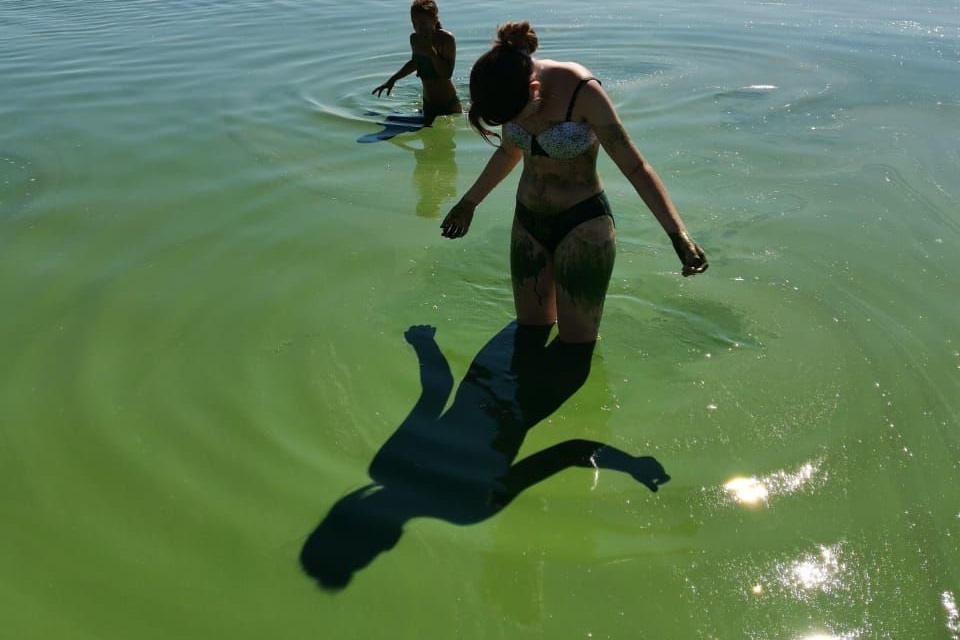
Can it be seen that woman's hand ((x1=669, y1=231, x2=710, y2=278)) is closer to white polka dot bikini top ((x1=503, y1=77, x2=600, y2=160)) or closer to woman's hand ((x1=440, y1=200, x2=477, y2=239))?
white polka dot bikini top ((x1=503, y1=77, x2=600, y2=160))

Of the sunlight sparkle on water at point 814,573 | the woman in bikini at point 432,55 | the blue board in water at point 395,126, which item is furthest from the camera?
the woman in bikini at point 432,55

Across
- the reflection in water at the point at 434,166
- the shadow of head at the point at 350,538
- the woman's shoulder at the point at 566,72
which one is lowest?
the shadow of head at the point at 350,538

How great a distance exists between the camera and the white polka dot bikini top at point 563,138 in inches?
144

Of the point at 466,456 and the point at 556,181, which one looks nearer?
the point at 466,456

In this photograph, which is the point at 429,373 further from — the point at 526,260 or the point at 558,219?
the point at 558,219

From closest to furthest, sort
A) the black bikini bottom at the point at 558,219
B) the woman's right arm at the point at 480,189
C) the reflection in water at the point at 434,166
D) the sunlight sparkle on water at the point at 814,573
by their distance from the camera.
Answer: the sunlight sparkle on water at the point at 814,573, the black bikini bottom at the point at 558,219, the woman's right arm at the point at 480,189, the reflection in water at the point at 434,166

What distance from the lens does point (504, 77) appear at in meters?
3.33

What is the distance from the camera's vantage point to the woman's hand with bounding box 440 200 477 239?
414cm

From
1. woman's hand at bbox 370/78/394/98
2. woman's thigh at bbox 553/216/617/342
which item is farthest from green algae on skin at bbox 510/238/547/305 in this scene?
woman's hand at bbox 370/78/394/98

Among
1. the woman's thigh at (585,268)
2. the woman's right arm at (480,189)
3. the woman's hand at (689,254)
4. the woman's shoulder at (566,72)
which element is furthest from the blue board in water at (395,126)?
the woman's hand at (689,254)

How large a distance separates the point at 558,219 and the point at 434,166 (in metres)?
3.43

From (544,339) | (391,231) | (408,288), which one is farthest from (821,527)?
(391,231)

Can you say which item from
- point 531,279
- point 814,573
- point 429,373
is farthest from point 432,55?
point 814,573

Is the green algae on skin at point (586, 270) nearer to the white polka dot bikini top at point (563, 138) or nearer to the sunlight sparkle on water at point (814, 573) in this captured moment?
the white polka dot bikini top at point (563, 138)
